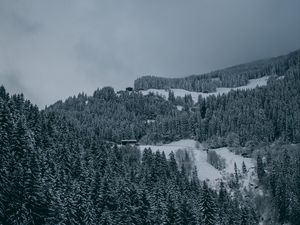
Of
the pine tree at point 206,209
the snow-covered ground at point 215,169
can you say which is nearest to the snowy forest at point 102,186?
the pine tree at point 206,209

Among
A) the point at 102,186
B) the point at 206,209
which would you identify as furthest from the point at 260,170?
the point at 102,186

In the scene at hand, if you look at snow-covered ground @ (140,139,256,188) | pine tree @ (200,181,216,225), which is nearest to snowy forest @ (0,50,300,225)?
pine tree @ (200,181,216,225)

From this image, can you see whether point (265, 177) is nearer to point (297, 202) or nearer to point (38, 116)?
point (297, 202)

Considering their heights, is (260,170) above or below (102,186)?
above

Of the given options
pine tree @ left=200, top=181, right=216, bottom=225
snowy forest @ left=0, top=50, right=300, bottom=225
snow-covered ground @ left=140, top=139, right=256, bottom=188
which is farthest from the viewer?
snow-covered ground @ left=140, top=139, right=256, bottom=188

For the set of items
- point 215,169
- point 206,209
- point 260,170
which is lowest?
point 206,209

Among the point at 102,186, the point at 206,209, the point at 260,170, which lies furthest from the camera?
the point at 260,170

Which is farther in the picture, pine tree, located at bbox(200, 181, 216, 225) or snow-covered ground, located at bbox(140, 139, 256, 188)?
snow-covered ground, located at bbox(140, 139, 256, 188)

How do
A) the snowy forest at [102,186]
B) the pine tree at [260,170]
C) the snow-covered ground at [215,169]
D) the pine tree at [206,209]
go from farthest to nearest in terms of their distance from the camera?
the snow-covered ground at [215,169] → the pine tree at [260,170] → the pine tree at [206,209] → the snowy forest at [102,186]

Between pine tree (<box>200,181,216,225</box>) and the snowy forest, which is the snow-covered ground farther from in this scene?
pine tree (<box>200,181,216,225</box>)

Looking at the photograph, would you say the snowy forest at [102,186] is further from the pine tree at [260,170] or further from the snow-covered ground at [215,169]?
the snow-covered ground at [215,169]

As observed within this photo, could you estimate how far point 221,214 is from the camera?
113750 millimetres

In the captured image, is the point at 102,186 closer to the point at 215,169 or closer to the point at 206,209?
the point at 206,209

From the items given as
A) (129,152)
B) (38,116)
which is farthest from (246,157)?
(38,116)
